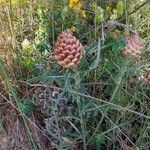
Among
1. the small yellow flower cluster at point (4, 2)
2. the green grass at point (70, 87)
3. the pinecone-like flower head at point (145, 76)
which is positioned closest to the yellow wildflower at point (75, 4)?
the green grass at point (70, 87)

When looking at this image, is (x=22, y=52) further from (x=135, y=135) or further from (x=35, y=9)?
(x=135, y=135)

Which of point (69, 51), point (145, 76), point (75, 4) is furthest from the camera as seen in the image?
point (75, 4)

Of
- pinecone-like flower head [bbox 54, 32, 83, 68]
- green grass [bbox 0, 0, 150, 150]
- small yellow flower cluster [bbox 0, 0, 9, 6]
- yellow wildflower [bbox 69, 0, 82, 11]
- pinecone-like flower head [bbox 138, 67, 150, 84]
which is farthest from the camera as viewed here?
yellow wildflower [bbox 69, 0, 82, 11]

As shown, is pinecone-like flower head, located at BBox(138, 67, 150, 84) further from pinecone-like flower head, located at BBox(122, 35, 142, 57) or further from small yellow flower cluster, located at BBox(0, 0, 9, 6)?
small yellow flower cluster, located at BBox(0, 0, 9, 6)

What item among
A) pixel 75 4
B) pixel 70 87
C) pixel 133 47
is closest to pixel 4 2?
pixel 75 4

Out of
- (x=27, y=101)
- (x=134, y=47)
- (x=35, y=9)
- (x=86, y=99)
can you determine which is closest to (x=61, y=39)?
(x=134, y=47)

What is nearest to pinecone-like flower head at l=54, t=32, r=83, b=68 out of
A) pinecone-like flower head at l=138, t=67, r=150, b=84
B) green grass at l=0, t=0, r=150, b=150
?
green grass at l=0, t=0, r=150, b=150

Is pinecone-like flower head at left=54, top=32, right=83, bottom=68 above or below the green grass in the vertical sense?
above

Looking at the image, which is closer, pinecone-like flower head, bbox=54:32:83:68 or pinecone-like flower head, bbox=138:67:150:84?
pinecone-like flower head, bbox=54:32:83:68

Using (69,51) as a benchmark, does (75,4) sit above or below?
A: below

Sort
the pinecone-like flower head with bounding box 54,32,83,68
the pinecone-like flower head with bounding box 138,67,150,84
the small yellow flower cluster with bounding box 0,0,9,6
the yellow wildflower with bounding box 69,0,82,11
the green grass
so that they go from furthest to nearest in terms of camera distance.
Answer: the yellow wildflower with bounding box 69,0,82,11, the small yellow flower cluster with bounding box 0,0,9,6, the pinecone-like flower head with bounding box 138,67,150,84, the green grass, the pinecone-like flower head with bounding box 54,32,83,68

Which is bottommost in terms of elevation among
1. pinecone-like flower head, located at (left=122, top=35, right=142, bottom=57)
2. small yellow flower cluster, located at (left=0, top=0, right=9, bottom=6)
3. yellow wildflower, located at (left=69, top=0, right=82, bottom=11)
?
yellow wildflower, located at (left=69, top=0, right=82, bottom=11)

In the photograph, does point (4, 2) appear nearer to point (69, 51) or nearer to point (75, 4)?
point (75, 4)

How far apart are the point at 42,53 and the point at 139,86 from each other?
0.46m
